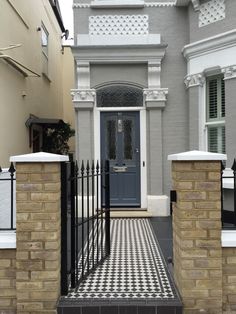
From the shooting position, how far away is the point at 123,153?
8359mm

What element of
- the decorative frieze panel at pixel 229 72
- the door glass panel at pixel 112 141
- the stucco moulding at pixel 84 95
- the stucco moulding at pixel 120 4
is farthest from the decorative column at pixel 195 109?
the stucco moulding at pixel 84 95

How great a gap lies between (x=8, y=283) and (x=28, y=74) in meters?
6.72

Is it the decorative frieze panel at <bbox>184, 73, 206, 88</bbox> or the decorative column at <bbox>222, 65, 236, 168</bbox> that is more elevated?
the decorative frieze panel at <bbox>184, 73, 206, 88</bbox>

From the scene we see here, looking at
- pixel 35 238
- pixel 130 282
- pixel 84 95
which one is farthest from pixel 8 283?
pixel 84 95

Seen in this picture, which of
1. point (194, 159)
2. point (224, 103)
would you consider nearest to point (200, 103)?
point (224, 103)

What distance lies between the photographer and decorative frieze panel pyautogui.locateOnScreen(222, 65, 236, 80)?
6941 millimetres

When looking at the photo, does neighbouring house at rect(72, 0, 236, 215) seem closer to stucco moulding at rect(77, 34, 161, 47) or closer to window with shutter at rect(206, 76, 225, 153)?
stucco moulding at rect(77, 34, 161, 47)

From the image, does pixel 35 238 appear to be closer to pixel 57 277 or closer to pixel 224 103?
pixel 57 277

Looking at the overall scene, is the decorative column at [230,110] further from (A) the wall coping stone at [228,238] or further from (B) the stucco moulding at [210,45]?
(A) the wall coping stone at [228,238]

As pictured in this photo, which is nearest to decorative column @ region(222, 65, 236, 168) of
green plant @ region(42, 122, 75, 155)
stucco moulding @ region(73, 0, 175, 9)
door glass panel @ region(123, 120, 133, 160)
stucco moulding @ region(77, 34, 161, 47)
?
stucco moulding @ region(77, 34, 161, 47)

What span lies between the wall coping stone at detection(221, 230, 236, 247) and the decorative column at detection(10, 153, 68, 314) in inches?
61.5

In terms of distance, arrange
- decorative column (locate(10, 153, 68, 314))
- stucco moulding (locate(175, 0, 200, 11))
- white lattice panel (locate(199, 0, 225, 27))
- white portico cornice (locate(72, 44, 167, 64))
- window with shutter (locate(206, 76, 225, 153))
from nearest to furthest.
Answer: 1. decorative column (locate(10, 153, 68, 314))
2. white lattice panel (locate(199, 0, 225, 27))
3. window with shutter (locate(206, 76, 225, 153))
4. stucco moulding (locate(175, 0, 200, 11))
5. white portico cornice (locate(72, 44, 167, 64))

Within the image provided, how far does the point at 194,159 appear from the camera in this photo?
355cm

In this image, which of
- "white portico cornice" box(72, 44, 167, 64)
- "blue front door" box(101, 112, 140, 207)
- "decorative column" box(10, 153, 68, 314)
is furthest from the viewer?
"blue front door" box(101, 112, 140, 207)
